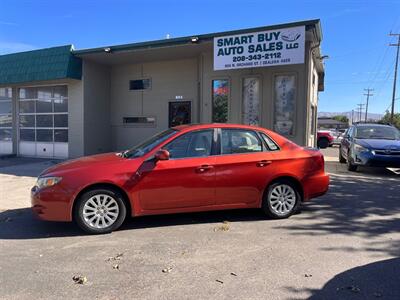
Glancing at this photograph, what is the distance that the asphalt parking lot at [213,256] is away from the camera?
3812 millimetres

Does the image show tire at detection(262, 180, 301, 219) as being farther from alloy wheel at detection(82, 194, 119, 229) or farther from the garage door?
the garage door

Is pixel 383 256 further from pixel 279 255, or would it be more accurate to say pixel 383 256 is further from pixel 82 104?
pixel 82 104

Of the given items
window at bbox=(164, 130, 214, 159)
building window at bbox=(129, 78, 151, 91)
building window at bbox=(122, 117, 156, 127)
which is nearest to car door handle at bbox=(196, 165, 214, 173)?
window at bbox=(164, 130, 214, 159)

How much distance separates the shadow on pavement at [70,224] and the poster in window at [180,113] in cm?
832

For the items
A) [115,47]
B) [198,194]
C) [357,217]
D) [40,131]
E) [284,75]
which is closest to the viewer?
[198,194]

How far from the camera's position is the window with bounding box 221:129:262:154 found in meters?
6.25

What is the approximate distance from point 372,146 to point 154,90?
8249 millimetres

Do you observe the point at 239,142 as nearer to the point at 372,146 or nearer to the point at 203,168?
the point at 203,168

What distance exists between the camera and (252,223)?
6.20 metres

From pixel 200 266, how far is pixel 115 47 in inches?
420

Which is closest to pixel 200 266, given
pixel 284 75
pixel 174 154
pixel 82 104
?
pixel 174 154

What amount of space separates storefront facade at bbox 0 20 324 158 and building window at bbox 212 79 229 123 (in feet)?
0.11

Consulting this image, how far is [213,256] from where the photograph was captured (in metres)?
4.73

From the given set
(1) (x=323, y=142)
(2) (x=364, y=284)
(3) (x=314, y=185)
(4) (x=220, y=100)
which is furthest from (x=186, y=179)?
(1) (x=323, y=142)
